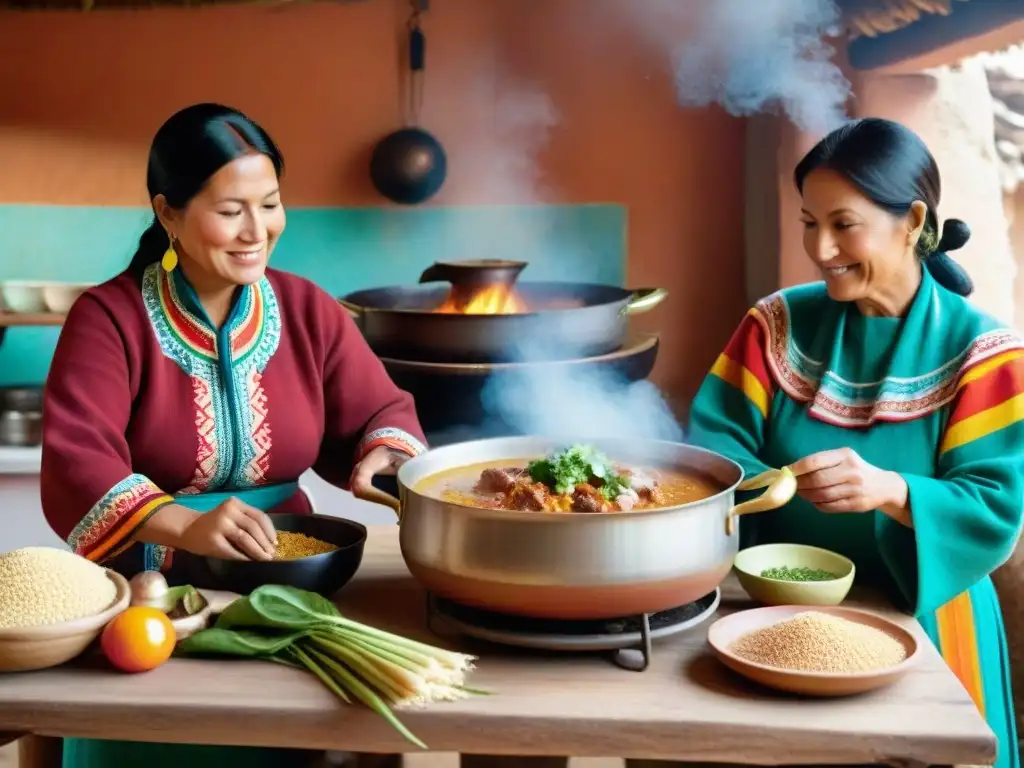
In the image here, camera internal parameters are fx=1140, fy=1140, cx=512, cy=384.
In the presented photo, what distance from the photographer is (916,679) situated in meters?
1.39

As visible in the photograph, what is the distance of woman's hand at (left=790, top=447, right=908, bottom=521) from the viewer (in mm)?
1609

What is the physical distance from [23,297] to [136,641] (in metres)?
2.57

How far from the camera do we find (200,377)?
79.2 inches

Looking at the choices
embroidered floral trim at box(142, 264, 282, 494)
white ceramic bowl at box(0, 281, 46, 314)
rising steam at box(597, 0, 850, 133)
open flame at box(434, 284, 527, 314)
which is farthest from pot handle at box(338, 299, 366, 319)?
rising steam at box(597, 0, 850, 133)

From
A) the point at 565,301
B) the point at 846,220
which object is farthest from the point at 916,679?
the point at 565,301

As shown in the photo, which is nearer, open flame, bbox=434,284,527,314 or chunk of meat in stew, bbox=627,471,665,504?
chunk of meat in stew, bbox=627,471,665,504

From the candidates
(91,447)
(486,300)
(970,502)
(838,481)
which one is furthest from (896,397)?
(486,300)

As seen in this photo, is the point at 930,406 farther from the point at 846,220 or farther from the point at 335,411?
the point at 335,411

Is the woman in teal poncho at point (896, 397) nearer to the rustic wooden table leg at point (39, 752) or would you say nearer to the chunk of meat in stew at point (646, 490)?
the chunk of meat in stew at point (646, 490)

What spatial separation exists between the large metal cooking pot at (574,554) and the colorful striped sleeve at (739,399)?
0.54 m

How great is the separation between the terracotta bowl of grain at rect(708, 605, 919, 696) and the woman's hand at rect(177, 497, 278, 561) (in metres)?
0.62

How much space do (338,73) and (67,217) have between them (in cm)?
111

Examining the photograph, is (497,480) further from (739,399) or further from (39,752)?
(39,752)

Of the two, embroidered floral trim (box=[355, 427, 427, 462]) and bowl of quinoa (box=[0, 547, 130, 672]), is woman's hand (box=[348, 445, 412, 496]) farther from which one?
bowl of quinoa (box=[0, 547, 130, 672])
